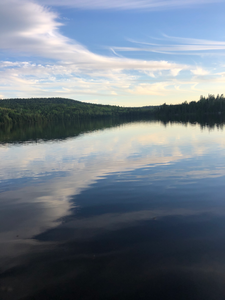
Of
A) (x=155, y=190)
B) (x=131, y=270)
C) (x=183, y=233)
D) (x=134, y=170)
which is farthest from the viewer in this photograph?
(x=134, y=170)

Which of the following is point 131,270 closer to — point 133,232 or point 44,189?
point 133,232

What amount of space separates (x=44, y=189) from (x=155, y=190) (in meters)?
8.47

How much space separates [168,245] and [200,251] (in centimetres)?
118

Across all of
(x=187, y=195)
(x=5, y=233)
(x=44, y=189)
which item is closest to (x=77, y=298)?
(x=5, y=233)

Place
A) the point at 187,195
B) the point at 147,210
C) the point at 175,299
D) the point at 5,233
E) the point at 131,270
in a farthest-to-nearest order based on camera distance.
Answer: the point at 187,195, the point at 147,210, the point at 5,233, the point at 131,270, the point at 175,299

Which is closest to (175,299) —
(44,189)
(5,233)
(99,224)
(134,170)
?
(99,224)

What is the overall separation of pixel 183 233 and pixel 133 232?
2.18 metres

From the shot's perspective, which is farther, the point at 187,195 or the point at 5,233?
the point at 187,195

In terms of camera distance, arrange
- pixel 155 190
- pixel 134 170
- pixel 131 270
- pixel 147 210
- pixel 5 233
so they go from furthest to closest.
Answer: pixel 134 170 < pixel 155 190 < pixel 147 210 < pixel 5 233 < pixel 131 270

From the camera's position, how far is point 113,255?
823cm

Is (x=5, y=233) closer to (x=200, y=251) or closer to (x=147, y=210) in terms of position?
(x=147, y=210)

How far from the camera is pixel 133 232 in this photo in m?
9.82

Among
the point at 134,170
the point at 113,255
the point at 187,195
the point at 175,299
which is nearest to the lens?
the point at 175,299

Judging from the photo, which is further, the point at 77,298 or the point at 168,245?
the point at 168,245
